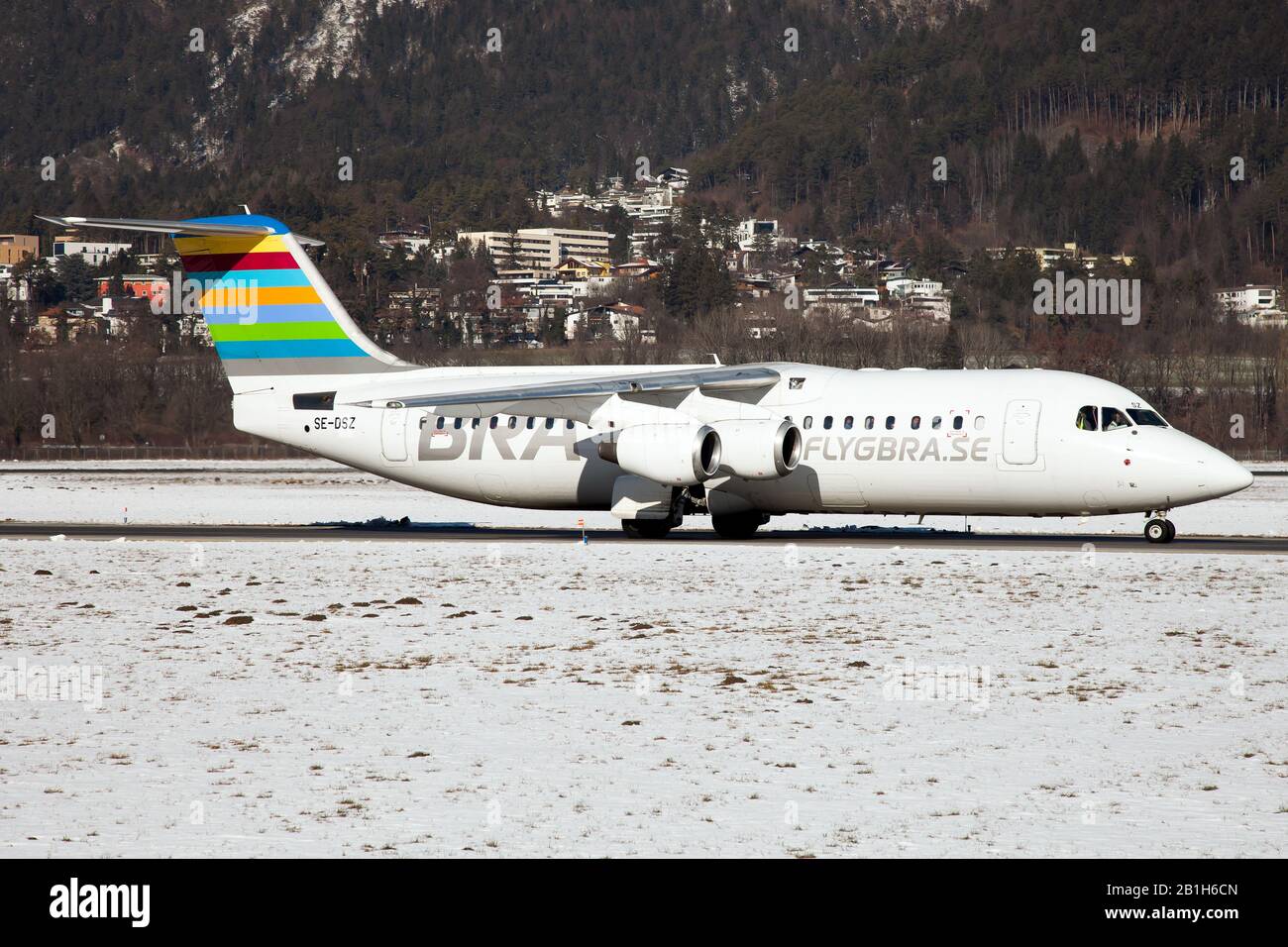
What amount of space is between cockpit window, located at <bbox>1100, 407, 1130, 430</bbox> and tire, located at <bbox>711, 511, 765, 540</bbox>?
7315 millimetres

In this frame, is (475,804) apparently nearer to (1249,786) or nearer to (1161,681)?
(1249,786)

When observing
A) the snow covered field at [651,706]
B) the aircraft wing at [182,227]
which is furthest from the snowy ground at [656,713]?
the aircraft wing at [182,227]

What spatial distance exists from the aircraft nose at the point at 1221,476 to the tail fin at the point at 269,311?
17261 millimetres

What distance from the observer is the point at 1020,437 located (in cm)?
2933

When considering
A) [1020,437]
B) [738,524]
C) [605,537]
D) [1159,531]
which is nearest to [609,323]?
[605,537]

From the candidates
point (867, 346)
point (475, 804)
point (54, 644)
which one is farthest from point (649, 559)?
point (867, 346)

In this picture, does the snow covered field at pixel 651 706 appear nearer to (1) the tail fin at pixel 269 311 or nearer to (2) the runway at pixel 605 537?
(2) the runway at pixel 605 537

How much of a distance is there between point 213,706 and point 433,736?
2713 millimetres

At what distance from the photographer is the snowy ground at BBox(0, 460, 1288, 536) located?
38.2 m

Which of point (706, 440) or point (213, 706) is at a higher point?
point (706, 440)

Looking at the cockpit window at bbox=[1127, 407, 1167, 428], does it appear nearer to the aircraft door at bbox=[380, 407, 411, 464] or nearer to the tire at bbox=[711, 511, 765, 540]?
the tire at bbox=[711, 511, 765, 540]

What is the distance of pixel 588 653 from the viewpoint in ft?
59.6

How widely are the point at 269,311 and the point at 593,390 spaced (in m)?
8.68

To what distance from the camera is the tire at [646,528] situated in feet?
106
